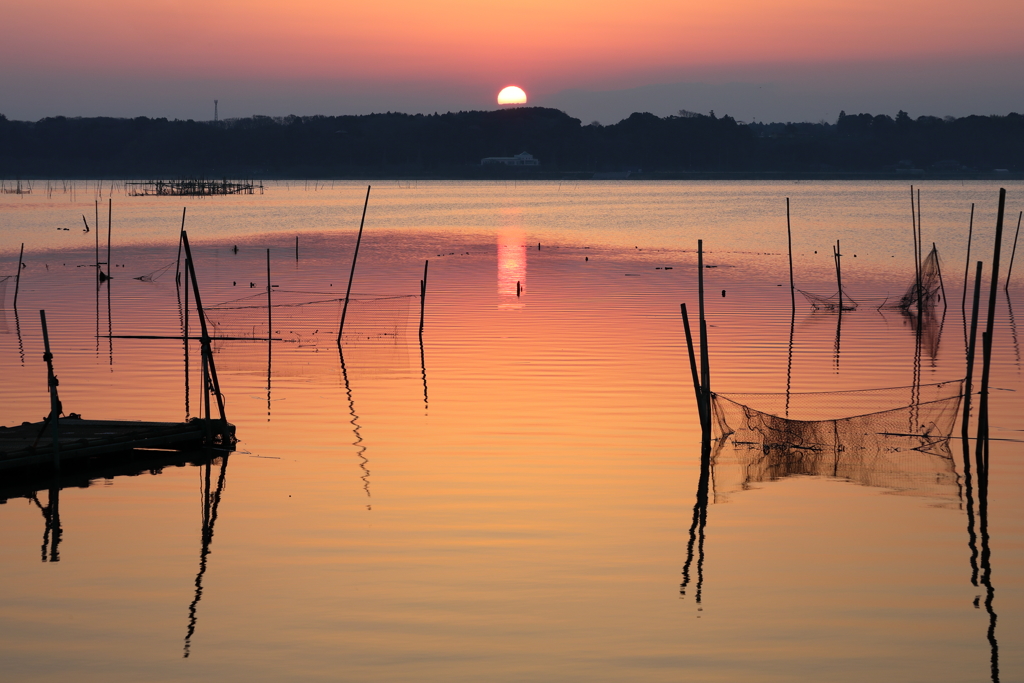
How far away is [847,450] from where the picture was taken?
1611cm

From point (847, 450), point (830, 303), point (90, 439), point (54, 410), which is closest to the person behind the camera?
point (54, 410)

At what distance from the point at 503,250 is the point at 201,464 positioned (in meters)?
48.4

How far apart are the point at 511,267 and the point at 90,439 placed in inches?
1487

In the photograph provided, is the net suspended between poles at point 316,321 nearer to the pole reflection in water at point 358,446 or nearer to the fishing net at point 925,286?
the pole reflection in water at point 358,446

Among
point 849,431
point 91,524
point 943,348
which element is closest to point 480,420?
point 849,431

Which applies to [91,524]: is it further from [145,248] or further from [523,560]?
[145,248]

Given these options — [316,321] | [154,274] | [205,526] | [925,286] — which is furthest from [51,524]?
[154,274]

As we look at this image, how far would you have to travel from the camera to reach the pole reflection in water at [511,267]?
126ft

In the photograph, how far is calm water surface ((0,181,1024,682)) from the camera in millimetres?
9406

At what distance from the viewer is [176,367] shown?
23594mm

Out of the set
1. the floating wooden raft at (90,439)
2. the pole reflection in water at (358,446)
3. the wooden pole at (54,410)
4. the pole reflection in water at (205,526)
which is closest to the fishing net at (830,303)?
the pole reflection in water at (358,446)

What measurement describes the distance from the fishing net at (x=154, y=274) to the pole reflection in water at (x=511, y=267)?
13.6 m

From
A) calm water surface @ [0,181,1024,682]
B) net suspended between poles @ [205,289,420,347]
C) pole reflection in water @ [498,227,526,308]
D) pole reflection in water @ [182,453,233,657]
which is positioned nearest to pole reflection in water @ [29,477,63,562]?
calm water surface @ [0,181,1024,682]

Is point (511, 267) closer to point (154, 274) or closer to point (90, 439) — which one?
point (154, 274)
